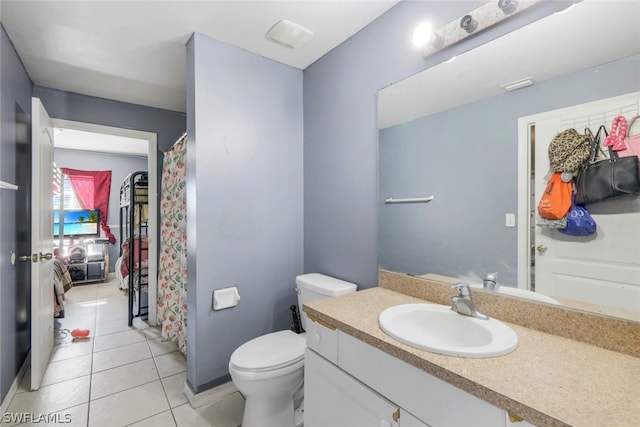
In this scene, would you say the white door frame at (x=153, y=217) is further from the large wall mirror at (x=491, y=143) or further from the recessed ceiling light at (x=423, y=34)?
the recessed ceiling light at (x=423, y=34)

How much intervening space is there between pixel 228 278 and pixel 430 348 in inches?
55.5

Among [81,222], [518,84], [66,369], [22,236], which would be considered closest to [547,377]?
[518,84]

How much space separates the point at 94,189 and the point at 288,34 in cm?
541

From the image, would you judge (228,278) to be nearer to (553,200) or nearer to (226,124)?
(226,124)

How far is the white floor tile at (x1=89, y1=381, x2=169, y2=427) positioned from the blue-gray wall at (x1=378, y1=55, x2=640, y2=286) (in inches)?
65.8

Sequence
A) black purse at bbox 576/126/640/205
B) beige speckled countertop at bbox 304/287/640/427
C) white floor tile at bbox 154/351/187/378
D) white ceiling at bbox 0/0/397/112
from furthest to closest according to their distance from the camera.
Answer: white floor tile at bbox 154/351/187/378 < white ceiling at bbox 0/0/397/112 < black purse at bbox 576/126/640/205 < beige speckled countertop at bbox 304/287/640/427

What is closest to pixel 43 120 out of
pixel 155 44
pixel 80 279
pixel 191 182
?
pixel 155 44

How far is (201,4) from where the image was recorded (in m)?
1.58

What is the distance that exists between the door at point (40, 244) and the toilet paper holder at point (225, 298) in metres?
1.18

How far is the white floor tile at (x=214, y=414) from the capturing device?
1.70m

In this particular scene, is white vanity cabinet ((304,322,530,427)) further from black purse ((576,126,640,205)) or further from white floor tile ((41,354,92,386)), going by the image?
white floor tile ((41,354,92,386))

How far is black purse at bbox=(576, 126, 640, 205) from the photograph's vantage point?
2.93ft

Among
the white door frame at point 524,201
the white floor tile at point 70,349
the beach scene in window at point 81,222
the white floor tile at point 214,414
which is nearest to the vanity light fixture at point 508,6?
the white door frame at point 524,201

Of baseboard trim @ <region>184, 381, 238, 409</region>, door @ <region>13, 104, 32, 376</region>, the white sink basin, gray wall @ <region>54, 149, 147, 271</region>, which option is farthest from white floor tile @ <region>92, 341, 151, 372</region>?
gray wall @ <region>54, 149, 147, 271</region>
